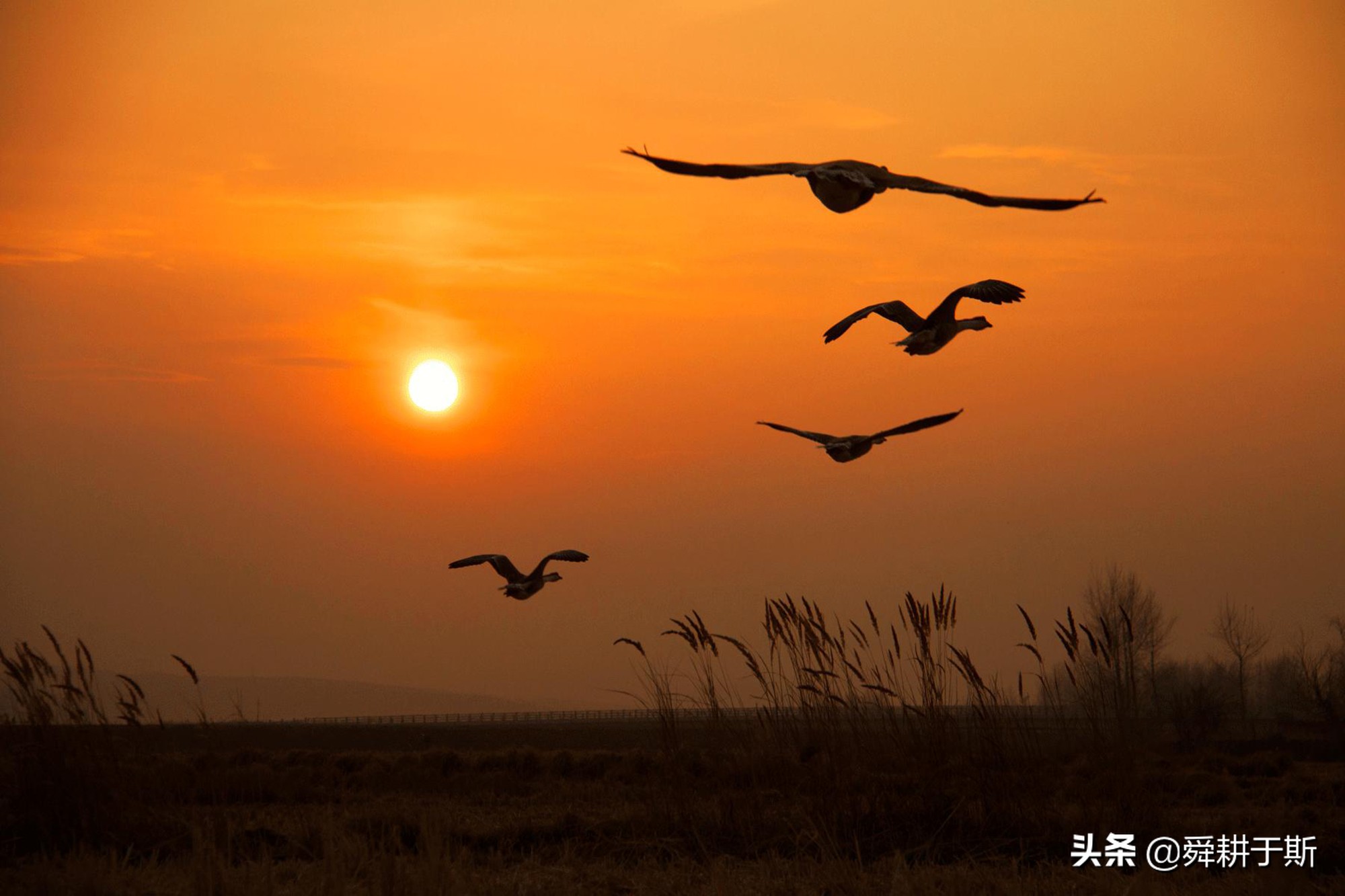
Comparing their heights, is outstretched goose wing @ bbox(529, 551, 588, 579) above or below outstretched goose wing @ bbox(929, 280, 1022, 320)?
below

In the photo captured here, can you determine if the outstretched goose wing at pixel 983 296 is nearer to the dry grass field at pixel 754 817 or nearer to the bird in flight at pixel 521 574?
the dry grass field at pixel 754 817

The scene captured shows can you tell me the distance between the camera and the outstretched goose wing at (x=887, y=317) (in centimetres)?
1031

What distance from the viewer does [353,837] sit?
7945 millimetres

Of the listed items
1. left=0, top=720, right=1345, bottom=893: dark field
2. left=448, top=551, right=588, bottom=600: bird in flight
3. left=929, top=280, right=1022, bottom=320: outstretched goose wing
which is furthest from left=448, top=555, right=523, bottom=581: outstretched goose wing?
left=929, top=280, right=1022, bottom=320: outstretched goose wing

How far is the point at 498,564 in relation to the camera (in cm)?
1421

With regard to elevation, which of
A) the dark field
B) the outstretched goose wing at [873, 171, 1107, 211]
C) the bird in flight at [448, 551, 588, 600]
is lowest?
the dark field

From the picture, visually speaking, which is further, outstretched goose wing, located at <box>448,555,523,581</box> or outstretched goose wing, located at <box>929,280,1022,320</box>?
outstretched goose wing, located at <box>448,555,523,581</box>

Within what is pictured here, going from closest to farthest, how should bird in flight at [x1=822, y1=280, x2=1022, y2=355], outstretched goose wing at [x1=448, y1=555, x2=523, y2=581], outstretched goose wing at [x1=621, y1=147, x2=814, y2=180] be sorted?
outstretched goose wing at [x1=621, y1=147, x2=814, y2=180] → bird in flight at [x1=822, y1=280, x2=1022, y2=355] → outstretched goose wing at [x1=448, y1=555, x2=523, y2=581]

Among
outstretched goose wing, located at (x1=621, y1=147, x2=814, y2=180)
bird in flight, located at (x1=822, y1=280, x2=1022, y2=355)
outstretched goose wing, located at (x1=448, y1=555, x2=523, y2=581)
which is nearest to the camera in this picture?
outstretched goose wing, located at (x1=621, y1=147, x2=814, y2=180)

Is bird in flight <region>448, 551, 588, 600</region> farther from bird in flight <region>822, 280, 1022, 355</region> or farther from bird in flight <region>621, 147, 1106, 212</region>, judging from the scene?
bird in flight <region>621, 147, 1106, 212</region>

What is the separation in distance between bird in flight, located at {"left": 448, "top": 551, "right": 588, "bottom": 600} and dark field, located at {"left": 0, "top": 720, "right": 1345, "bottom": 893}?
111 inches

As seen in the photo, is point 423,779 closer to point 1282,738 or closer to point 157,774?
point 157,774

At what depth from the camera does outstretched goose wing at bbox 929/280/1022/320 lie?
9.84m

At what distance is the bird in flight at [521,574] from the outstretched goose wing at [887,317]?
15.7 ft
